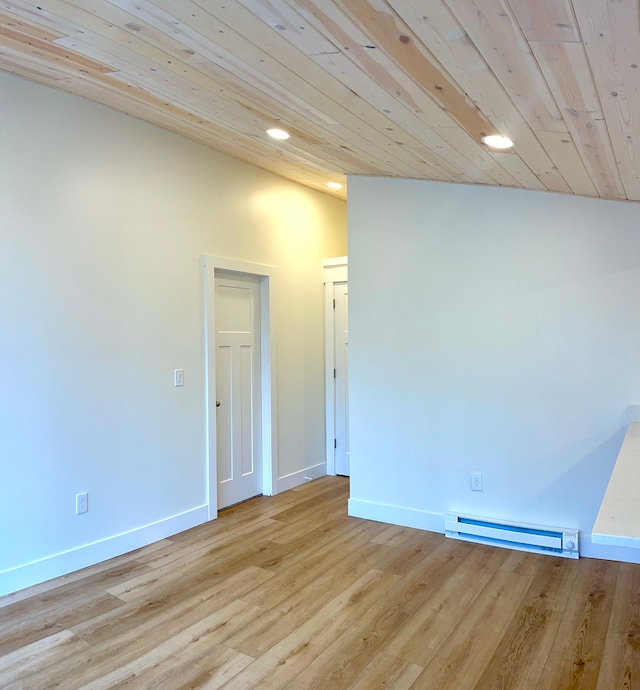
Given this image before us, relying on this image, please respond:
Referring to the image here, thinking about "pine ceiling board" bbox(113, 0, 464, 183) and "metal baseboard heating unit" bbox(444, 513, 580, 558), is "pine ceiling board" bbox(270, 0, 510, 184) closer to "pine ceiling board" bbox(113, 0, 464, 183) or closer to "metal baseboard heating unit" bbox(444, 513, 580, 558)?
"pine ceiling board" bbox(113, 0, 464, 183)

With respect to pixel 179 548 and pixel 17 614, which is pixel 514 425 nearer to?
pixel 179 548

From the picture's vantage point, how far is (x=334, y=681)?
7.09 ft

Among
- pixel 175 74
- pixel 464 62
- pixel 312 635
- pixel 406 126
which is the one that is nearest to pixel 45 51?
pixel 175 74

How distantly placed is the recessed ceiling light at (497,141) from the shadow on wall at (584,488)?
6.11 ft

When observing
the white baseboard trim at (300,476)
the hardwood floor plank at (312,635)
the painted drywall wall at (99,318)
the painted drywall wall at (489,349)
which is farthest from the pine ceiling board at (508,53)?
the white baseboard trim at (300,476)

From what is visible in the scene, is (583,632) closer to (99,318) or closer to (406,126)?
(406,126)

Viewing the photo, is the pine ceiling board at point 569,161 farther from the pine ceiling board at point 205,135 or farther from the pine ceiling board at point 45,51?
the pine ceiling board at point 45,51

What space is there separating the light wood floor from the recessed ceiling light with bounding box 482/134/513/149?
2.30 meters

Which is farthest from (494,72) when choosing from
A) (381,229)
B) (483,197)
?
(381,229)

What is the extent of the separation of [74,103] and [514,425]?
3.42 meters

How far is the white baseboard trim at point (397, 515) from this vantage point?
381cm

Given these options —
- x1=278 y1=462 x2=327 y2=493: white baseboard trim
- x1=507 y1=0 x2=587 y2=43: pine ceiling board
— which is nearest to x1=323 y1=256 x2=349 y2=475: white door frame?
x1=278 y1=462 x2=327 y2=493: white baseboard trim

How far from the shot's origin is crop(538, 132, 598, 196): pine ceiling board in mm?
2226

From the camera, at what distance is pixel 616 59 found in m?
1.47
